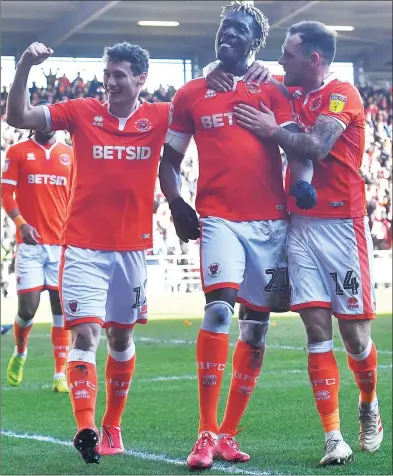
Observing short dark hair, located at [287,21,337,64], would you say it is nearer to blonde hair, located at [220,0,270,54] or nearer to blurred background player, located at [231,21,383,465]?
blurred background player, located at [231,21,383,465]

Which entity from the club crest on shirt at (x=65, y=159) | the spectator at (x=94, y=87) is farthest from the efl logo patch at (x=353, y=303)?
the spectator at (x=94, y=87)

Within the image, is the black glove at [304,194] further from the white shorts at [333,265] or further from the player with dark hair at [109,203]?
the player with dark hair at [109,203]

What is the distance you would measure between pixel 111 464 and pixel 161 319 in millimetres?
11940

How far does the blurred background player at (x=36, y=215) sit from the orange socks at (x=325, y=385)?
4.04m

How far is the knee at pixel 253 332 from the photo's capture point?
5.71m

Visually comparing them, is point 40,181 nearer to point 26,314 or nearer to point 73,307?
point 26,314

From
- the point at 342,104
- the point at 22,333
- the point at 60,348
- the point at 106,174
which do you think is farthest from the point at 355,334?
the point at 22,333

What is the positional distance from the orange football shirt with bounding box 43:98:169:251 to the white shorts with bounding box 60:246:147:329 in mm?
61

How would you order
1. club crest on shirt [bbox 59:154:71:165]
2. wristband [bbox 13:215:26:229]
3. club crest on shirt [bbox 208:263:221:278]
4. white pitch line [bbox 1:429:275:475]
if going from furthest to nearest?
club crest on shirt [bbox 59:154:71:165] < wristband [bbox 13:215:26:229] < club crest on shirt [bbox 208:263:221:278] < white pitch line [bbox 1:429:275:475]

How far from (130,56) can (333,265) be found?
1505 millimetres

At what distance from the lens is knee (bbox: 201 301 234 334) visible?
209 inches

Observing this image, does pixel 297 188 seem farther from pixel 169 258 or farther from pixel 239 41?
pixel 169 258

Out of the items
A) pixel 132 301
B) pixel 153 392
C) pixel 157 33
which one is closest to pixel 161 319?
pixel 153 392

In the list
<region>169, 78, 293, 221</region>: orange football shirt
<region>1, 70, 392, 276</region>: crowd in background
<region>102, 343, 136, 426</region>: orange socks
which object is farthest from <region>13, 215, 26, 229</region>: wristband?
<region>1, 70, 392, 276</region>: crowd in background
